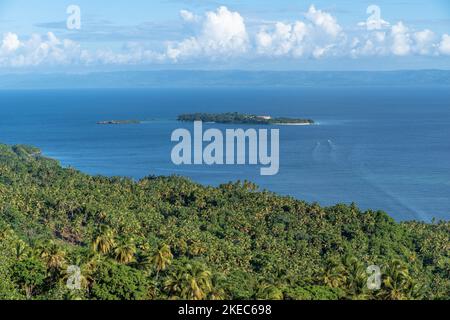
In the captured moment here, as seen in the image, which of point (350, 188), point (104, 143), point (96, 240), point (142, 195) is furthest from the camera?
point (104, 143)

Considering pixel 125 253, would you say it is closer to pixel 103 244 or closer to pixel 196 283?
pixel 103 244

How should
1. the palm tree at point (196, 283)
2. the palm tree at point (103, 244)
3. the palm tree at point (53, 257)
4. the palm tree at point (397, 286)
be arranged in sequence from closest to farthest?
the palm tree at point (196, 283) < the palm tree at point (397, 286) < the palm tree at point (53, 257) < the palm tree at point (103, 244)

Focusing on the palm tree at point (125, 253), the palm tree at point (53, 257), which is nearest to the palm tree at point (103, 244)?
the palm tree at point (125, 253)

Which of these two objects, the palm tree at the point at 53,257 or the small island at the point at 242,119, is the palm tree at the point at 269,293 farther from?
the small island at the point at 242,119

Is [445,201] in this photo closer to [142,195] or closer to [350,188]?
[350,188]

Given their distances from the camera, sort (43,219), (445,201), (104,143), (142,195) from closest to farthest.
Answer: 1. (43,219)
2. (142,195)
3. (445,201)
4. (104,143)

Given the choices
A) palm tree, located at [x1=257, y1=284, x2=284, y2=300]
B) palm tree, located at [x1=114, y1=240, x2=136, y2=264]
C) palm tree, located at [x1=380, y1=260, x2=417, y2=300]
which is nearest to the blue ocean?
palm tree, located at [x1=380, y1=260, x2=417, y2=300]

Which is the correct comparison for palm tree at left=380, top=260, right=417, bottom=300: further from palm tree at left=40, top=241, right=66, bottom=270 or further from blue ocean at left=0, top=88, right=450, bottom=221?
blue ocean at left=0, top=88, right=450, bottom=221
